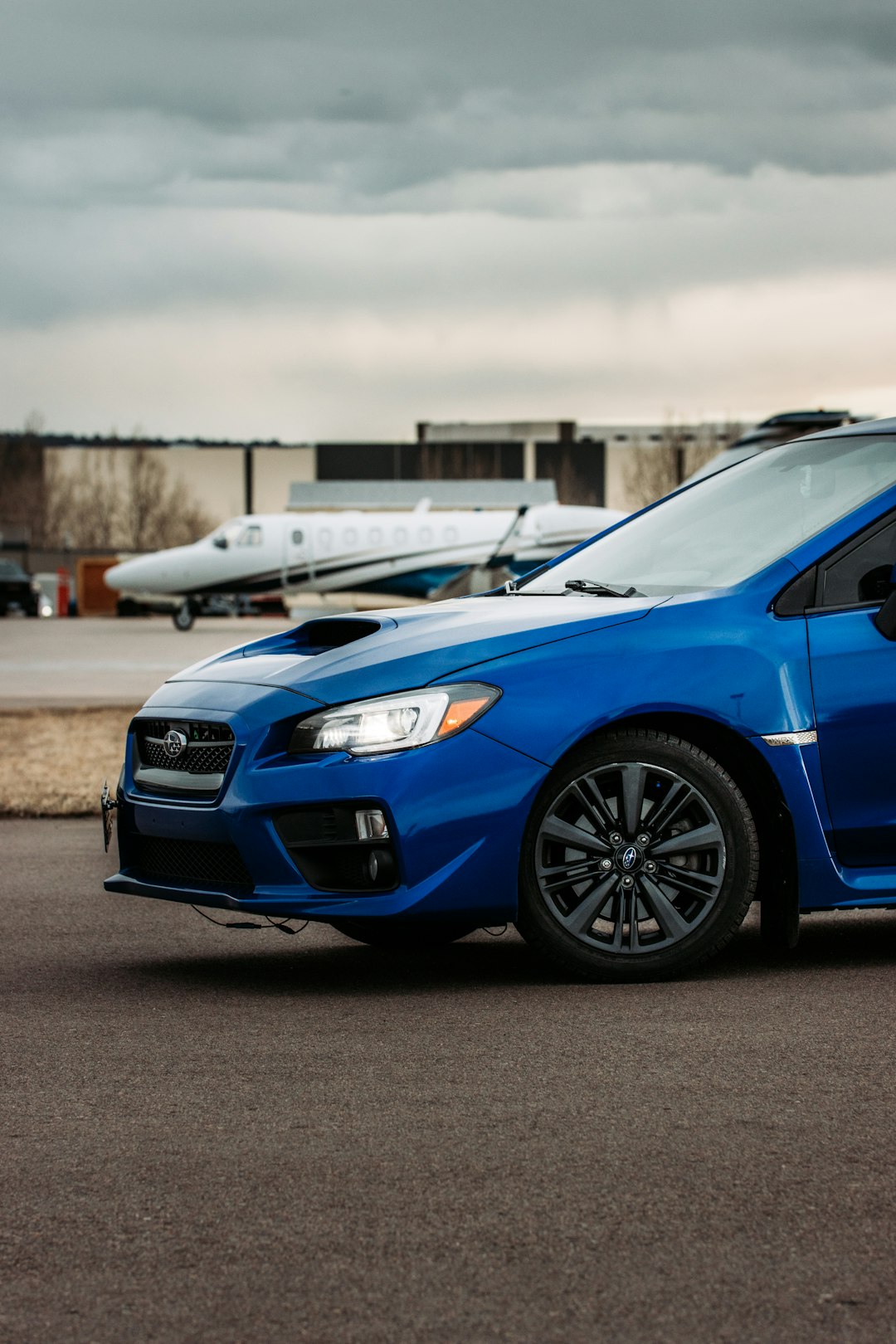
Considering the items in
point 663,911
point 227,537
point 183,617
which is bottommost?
point 663,911

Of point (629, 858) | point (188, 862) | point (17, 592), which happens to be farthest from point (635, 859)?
point (17, 592)

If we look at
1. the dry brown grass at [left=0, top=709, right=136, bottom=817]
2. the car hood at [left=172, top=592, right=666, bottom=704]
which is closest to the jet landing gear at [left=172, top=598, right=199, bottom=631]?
the dry brown grass at [left=0, top=709, right=136, bottom=817]

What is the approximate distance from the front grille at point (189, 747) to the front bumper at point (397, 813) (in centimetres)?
8

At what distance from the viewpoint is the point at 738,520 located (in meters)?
6.32

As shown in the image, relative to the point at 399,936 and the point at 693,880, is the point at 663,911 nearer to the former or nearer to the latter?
the point at 693,880

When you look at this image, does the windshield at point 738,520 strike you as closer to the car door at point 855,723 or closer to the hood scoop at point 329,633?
the car door at point 855,723

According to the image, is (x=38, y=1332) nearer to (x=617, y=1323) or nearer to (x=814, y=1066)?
(x=617, y=1323)

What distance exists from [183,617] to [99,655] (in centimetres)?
1417

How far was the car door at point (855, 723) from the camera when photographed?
5633mm

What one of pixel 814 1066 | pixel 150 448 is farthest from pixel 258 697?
pixel 150 448

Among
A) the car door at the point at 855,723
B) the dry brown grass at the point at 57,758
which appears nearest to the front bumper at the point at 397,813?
the car door at the point at 855,723

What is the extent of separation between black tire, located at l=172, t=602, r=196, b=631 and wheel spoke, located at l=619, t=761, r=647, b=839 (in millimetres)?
39089

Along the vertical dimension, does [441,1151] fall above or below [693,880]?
below

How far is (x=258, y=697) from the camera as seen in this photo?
5.57 m
